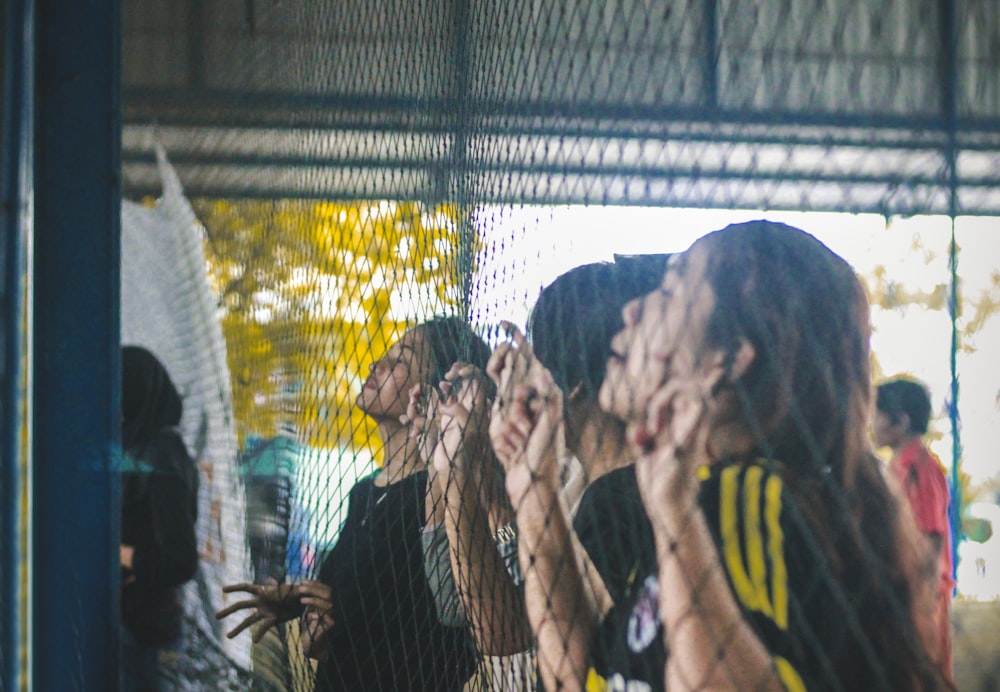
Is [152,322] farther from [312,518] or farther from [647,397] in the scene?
[647,397]

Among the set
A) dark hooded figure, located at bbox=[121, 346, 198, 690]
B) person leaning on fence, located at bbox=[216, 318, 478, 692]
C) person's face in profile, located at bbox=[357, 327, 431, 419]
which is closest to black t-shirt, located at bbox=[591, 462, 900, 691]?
person leaning on fence, located at bbox=[216, 318, 478, 692]

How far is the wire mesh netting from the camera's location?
2.15 feet

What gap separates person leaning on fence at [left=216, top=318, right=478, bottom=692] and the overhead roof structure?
0.20 metres

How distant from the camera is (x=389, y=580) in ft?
4.48

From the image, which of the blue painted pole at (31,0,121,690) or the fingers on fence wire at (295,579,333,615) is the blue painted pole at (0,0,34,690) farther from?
the fingers on fence wire at (295,579,333,615)

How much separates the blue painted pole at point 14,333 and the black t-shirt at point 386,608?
1.77ft

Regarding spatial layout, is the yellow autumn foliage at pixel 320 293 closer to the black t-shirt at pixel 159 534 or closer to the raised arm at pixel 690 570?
the black t-shirt at pixel 159 534

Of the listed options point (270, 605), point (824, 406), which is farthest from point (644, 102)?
point (270, 605)

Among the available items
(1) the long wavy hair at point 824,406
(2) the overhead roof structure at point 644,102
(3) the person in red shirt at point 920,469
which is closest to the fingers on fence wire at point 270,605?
(2) the overhead roof structure at point 644,102

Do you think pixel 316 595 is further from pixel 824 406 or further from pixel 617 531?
pixel 824 406

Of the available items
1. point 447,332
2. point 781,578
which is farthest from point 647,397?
point 447,332

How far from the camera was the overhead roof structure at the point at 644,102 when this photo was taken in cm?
66

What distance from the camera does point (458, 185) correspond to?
51.2 inches

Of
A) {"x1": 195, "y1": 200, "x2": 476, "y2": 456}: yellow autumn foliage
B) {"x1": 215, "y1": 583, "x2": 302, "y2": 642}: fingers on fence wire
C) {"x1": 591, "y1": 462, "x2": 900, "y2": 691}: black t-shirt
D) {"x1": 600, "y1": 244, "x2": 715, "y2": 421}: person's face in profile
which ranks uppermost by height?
{"x1": 195, "y1": 200, "x2": 476, "y2": 456}: yellow autumn foliage
